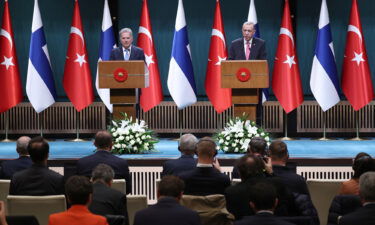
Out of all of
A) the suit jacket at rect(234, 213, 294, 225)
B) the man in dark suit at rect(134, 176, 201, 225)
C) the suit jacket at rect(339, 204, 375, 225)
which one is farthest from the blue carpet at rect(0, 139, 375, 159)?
the suit jacket at rect(234, 213, 294, 225)

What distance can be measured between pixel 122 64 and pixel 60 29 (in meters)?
4.57

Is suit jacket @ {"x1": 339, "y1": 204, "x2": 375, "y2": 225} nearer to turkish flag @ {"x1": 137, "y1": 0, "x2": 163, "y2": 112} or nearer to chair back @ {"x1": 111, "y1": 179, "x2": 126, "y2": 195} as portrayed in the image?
chair back @ {"x1": 111, "y1": 179, "x2": 126, "y2": 195}

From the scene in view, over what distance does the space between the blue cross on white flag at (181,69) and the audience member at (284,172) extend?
6984 millimetres

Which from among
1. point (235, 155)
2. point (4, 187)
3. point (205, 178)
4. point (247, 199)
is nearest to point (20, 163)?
point (4, 187)

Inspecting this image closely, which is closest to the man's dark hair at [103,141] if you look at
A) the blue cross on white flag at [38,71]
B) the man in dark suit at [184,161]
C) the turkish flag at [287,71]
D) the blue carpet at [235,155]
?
the man in dark suit at [184,161]

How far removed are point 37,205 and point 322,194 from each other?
263cm

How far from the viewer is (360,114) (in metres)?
13.4

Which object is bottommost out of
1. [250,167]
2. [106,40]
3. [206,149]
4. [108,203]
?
[108,203]

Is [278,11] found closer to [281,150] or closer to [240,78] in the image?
[240,78]

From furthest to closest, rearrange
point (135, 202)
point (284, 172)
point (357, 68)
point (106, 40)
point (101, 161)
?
point (106, 40), point (357, 68), point (101, 161), point (284, 172), point (135, 202)

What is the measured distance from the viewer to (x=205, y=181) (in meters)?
5.70

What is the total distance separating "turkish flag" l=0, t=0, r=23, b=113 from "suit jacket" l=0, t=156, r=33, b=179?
19.9 feet

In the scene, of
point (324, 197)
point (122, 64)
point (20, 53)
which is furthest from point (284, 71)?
point (324, 197)

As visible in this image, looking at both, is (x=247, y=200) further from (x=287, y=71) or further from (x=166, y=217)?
(x=287, y=71)
